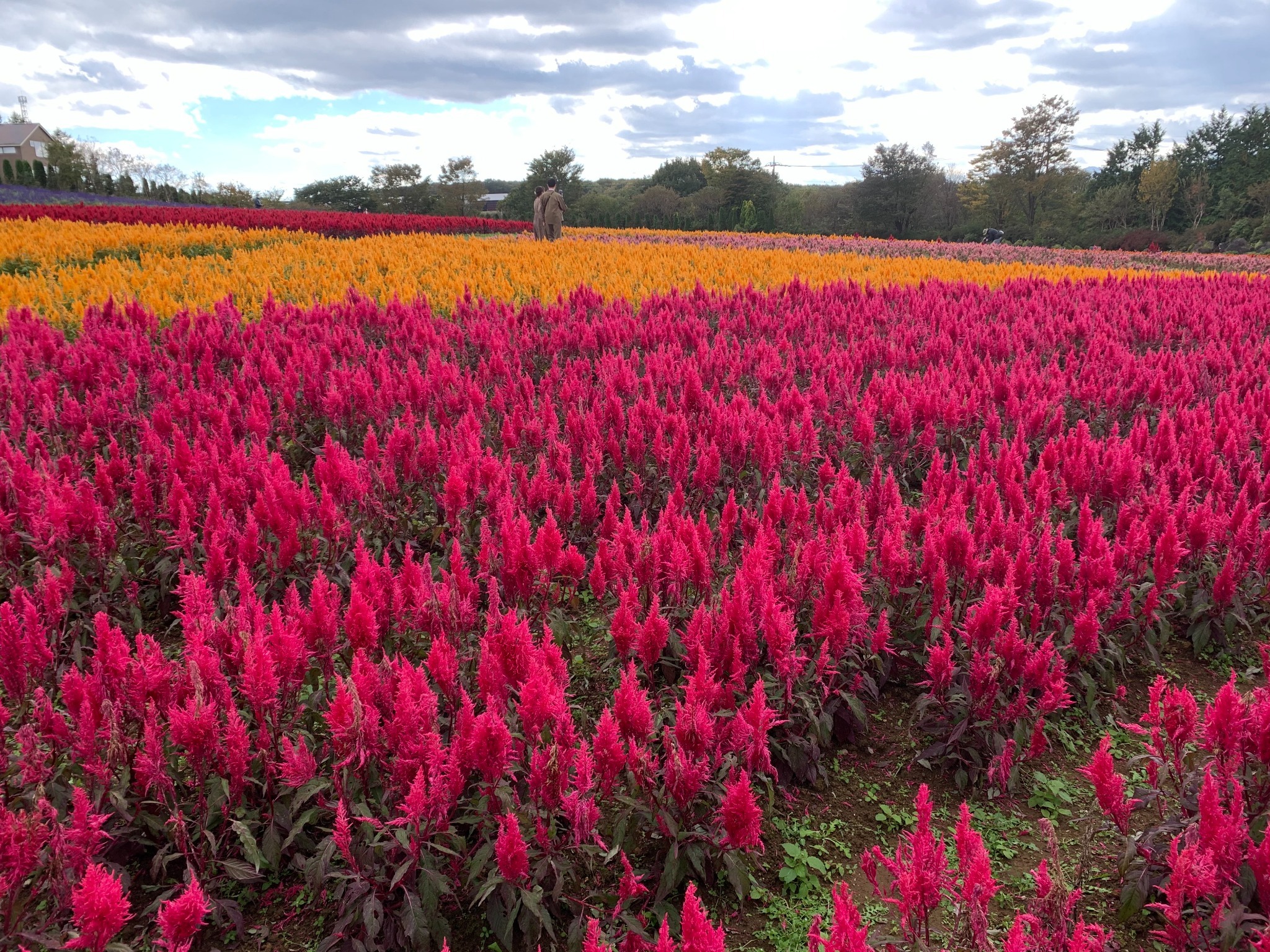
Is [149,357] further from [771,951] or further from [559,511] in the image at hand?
[771,951]

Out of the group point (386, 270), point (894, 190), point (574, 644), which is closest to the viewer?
point (574, 644)

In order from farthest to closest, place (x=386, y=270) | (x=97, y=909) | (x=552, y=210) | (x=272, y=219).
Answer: (x=272, y=219), (x=552, y=210), (x=386, y=270), (x=97, y=909)

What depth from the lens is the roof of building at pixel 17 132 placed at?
9600 cm

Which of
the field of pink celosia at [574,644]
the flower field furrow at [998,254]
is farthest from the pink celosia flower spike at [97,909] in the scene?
the flower field furrow at [998,254]

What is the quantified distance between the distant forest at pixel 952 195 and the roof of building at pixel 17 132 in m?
42.1

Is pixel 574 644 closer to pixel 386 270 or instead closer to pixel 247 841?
pixel 247 841

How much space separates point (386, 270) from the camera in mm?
15789

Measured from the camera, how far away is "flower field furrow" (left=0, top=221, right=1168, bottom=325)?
10953 mm

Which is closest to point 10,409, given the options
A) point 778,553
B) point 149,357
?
point 149,357

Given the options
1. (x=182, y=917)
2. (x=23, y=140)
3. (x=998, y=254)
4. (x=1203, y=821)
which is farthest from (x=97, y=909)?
(x=23, y=140)

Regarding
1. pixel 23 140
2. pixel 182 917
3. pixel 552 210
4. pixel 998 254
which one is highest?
pixel 23 140

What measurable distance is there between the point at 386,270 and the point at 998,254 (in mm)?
21150

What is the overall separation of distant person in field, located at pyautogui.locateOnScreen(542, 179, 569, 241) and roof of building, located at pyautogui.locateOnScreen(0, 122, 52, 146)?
98334mm

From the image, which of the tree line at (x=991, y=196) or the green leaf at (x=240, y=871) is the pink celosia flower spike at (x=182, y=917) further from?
the tree line at (x=991, y=196)
